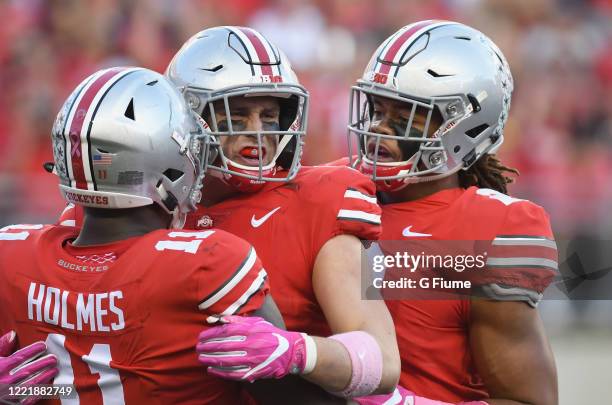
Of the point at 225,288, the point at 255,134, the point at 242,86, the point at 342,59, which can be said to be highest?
the point at 242,86

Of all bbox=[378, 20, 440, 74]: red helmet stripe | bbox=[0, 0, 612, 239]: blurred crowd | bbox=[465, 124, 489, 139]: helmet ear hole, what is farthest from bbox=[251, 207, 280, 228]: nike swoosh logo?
bbox=[0, 0, 612, 239]: blurred crowd

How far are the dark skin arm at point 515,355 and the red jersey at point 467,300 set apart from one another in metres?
0.05

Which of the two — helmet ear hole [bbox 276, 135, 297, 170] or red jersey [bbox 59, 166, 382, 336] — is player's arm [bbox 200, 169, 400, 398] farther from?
helmet ear hole [bbox 276, 135, 297, 170]

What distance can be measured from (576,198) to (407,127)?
389 centimetres

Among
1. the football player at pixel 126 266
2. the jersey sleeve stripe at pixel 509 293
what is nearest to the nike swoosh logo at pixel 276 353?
the football player at pixel 126 266

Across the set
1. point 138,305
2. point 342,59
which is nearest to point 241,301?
point 138,305

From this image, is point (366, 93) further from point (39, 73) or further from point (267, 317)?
point (39, 73)

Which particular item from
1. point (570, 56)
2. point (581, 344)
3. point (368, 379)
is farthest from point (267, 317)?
point (570, 56)

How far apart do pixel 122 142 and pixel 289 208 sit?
62 centimetres

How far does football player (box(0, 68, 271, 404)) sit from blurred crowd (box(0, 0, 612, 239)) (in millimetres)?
3829

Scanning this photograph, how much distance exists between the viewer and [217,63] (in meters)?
3.18

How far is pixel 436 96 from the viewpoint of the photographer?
3.36 metres

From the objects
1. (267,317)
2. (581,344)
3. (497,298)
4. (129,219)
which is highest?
(129,219)

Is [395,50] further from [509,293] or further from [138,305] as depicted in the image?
[138,305]
